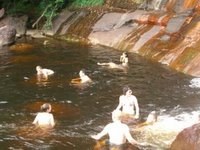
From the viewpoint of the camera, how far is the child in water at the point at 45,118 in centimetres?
1709

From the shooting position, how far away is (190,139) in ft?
43.0

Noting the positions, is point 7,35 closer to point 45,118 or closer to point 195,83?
point 195,83

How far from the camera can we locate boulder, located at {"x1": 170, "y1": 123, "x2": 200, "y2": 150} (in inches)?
506

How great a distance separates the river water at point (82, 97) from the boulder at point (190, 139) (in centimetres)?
172

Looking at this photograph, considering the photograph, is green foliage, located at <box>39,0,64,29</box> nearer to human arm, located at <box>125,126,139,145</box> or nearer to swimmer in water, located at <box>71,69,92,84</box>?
swimmer in water, located at <box>71,69,92,84</box>

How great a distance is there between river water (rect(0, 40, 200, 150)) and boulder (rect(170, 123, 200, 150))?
5.65 feet

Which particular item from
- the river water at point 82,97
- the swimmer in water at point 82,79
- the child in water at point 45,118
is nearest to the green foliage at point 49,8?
the river water at point 82,97

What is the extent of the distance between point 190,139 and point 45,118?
19.3 ft

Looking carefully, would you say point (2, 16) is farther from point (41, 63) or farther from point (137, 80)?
point (137, 80)

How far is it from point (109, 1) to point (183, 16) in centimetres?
907

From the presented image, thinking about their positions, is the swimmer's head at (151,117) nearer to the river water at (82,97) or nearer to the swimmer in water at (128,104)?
the river water at (82,97)

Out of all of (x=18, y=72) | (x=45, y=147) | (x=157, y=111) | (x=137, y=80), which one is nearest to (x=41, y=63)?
(x=18, y=72)

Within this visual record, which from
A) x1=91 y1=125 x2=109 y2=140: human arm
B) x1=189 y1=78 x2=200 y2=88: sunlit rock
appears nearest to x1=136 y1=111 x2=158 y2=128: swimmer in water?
x1=91 y1=125 x2=109 y2=140: human arm

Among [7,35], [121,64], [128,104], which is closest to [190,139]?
[128,104]
